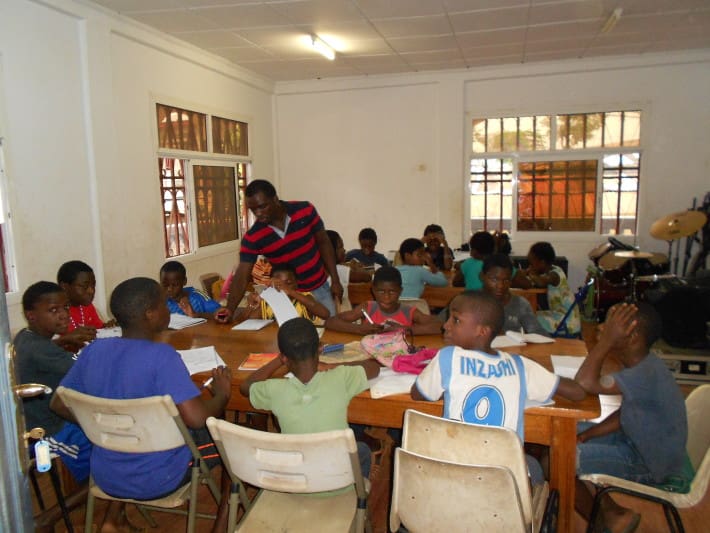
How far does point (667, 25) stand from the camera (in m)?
5.52

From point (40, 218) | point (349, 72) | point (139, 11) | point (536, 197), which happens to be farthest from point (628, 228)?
point (40, 218)

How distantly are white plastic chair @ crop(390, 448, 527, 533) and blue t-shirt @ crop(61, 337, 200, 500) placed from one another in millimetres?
781

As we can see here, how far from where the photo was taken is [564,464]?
1.97 m

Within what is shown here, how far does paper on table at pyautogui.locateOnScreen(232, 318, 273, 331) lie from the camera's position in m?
3.02

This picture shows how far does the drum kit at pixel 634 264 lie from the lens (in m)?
5.84

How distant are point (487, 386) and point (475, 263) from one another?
2.69 m

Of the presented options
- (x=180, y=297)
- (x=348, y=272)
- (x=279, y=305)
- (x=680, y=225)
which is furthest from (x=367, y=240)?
(x=680, y=225)

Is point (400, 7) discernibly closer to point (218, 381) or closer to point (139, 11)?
point (139, 11)

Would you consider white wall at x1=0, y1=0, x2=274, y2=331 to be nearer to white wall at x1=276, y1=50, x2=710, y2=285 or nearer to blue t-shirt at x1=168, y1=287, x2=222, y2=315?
blue t-shirt at x1=168, y1=287, x2=222, y2=315

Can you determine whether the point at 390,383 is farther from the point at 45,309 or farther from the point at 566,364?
the point at 45,309

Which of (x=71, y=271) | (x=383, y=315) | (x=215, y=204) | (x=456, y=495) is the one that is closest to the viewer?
(x=456, y=495)

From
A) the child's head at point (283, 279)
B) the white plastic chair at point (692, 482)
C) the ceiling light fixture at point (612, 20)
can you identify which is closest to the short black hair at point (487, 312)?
the white plastic chair at point (692, 482)

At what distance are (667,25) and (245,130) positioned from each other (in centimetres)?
495

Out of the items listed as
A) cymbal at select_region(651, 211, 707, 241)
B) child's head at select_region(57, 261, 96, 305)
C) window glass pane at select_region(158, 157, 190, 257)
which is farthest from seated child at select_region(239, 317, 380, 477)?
cymbal at select_region(651, 211, 707, 241)
